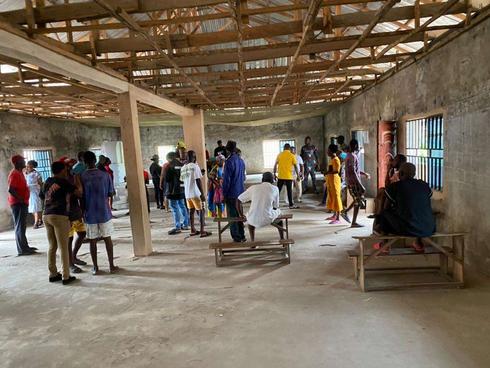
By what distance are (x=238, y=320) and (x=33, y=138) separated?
9859mm

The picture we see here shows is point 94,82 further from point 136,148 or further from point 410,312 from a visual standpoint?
point 410,312

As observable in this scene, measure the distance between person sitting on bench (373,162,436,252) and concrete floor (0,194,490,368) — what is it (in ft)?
2.24

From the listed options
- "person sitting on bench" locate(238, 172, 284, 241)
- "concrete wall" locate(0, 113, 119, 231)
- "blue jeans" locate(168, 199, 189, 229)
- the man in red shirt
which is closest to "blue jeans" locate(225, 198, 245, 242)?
"person sitting on bench" locate(238, 172, 284, 241)

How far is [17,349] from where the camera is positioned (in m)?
3.08

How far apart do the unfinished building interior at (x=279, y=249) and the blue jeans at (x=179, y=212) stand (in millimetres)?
380

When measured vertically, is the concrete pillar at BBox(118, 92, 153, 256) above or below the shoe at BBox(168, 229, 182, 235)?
above

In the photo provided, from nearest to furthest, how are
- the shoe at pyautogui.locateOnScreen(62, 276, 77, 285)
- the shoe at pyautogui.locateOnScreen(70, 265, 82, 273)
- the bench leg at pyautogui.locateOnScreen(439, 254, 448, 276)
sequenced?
the bench leg at pyautogui.locateOnScreen(439, 254, 448, 276), the shoe at pyautogui.locateOnScreen(62, 276, 77, 285), the shoe at pyautogui.locateOnScreen(70, 265, 82, 273)

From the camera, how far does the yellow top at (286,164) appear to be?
879 cm

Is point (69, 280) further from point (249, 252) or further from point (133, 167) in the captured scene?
point (249, 252)

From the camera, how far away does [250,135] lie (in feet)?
53.8

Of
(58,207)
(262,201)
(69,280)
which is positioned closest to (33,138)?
(58,207)

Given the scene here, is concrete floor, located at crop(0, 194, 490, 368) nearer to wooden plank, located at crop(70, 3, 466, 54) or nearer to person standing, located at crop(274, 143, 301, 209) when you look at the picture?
wooden plank, located at crop(70, 3, 466, 54)

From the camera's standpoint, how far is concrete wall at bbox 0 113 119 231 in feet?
29.6

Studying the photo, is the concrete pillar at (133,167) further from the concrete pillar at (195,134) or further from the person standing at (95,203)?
the concrete pillar at (195,134)
